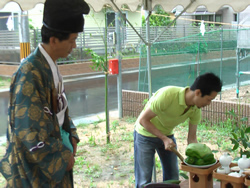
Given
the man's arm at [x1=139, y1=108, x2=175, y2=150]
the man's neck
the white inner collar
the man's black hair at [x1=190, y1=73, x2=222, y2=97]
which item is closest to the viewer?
the white inner collar

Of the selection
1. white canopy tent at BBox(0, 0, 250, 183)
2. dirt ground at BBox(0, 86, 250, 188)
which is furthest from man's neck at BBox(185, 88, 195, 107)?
dirt ground at BBox(0, 86, 250, 188)

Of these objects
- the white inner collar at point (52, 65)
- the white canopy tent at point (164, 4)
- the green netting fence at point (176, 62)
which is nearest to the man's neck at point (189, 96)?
the white canopy tent at point (164, 4)

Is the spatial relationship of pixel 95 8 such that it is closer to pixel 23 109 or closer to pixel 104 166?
pixel 104 166

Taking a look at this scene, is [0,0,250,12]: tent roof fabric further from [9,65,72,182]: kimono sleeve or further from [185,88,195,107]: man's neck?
[9,65,72,182]: kimono sleeve

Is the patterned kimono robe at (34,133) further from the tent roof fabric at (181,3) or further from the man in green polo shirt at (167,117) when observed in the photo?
the tent roof fabric at (181,3)

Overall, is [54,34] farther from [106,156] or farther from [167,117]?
[106,156]

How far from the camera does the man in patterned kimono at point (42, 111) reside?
1.54m

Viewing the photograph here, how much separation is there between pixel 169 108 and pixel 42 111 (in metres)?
1.45

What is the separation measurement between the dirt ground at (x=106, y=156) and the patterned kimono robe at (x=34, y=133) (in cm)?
241

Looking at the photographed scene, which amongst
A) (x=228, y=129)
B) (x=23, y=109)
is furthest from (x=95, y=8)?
(x=228, y=129)

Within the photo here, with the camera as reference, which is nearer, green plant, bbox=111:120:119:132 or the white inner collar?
the white inner collar

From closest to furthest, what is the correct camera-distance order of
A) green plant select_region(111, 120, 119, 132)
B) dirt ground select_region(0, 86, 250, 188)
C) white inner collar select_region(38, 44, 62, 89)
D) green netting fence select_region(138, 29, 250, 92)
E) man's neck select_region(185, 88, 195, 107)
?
white inner collar select_region(38, 44, 62, 89)
man's neck select_region(185, 88, 195, 107)
dirt ground select_region(0, 86, 250, 188)
green plant select_region(111, 120, 119, 132)
green netting fence select_region(138, 29, 250, 92)

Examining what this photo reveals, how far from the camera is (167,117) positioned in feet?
9.37

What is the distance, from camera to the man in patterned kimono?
5.06ft
